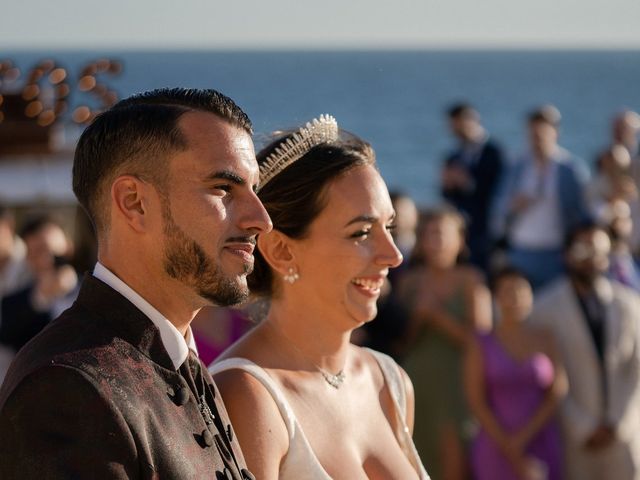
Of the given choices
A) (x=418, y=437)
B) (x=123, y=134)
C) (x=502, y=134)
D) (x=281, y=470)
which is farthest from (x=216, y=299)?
(x=502, y=134)

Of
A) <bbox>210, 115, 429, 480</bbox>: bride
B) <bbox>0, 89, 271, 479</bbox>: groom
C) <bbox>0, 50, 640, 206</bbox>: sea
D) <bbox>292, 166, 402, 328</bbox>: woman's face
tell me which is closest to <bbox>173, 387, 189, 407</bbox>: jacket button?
<bbox>0, 89, 271, 479</bbox>: groom

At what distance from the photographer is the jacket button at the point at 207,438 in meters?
2.24

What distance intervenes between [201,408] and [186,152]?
0.43 metres

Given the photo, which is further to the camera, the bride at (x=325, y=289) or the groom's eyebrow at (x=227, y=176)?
the bride at (x=325, y=289)

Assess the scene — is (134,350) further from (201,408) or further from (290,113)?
(290,113)

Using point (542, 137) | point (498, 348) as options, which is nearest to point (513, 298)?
point (498, 348)

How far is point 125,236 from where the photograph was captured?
2256mm

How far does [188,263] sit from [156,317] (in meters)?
0.10

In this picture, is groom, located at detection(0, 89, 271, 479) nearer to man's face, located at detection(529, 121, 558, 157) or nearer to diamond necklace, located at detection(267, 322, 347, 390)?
diamond necklace, located at detection(267, 322, 347, 390)

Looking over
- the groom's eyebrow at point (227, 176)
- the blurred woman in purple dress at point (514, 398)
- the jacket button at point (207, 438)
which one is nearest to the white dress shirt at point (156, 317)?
the jacket button at point (207, 438)

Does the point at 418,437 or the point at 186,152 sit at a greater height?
the point at 186,152

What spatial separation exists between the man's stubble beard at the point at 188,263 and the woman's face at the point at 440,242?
4608 mm

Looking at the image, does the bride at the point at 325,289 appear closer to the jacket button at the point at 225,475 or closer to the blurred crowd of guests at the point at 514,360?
the jacket button at the point at 225,475

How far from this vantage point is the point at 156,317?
2.26 m
